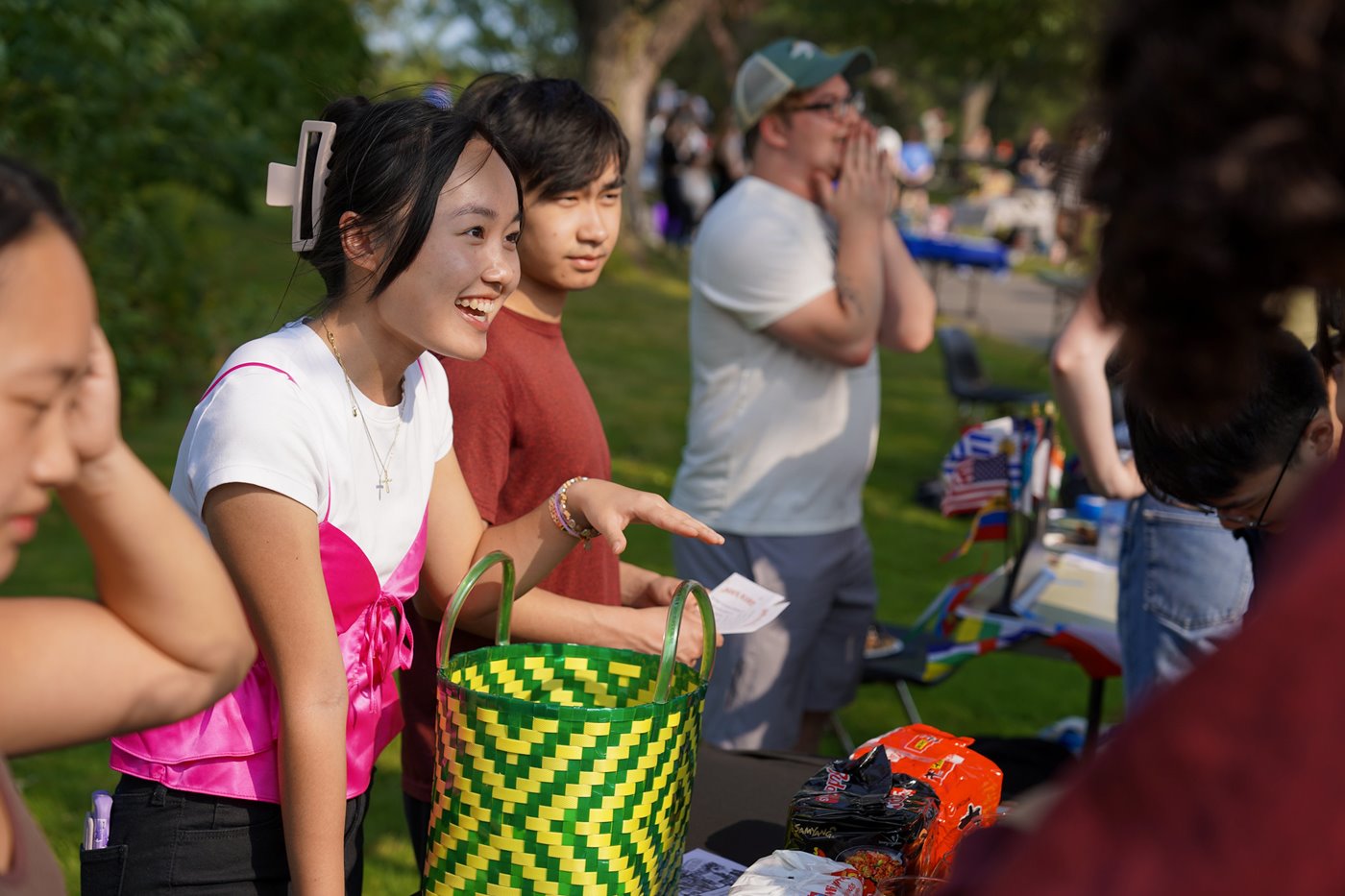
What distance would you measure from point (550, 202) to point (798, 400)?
111 centimetres

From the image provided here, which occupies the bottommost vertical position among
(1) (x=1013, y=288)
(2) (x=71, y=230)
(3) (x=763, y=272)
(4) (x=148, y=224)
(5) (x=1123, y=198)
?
(1) (x=1013, y=288)

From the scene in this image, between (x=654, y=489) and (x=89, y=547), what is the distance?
6385 mm

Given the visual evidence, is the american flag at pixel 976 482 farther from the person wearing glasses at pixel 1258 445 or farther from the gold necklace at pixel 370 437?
the gold necklace at pixel 370 437

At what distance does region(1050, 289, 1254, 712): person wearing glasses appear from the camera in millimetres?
2729

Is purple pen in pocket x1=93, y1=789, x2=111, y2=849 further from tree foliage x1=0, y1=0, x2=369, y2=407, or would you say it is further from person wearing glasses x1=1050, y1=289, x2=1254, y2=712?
tree foliage x1=0, y1=0, x2=369, y2=407

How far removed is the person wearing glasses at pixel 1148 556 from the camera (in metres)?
2.73

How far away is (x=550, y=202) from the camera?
2.29 m

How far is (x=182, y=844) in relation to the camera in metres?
1.63

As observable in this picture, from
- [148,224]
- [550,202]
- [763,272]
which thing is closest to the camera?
[550,202]

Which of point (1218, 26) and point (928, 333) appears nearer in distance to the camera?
point (1218, 26)

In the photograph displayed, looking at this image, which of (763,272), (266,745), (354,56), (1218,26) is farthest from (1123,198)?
(354,56)

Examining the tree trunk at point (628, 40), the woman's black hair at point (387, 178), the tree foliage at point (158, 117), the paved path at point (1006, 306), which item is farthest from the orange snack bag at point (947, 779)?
the tree trunk at point (628, 40)

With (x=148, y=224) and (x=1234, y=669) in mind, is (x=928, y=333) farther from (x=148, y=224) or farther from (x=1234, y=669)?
(x=148, y=224)

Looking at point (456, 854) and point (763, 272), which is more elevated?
point (763, 272)
